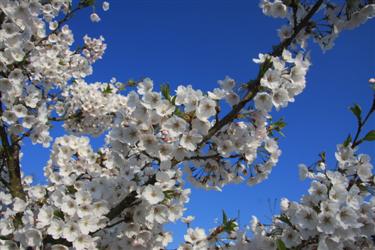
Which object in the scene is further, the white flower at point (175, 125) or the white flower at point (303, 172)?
the white flower at point (303, 172)

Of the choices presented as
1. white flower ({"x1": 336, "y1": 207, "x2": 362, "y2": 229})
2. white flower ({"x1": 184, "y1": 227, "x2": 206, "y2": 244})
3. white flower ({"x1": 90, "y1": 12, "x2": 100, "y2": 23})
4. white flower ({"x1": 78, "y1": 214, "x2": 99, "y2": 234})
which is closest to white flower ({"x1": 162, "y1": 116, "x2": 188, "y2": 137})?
white flower ({"x1": 78, "y1": 214, "x2": 99, "y2": 234})

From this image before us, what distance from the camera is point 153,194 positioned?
4770mm

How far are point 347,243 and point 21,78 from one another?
5070mm

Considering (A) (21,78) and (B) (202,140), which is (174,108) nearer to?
(B) (202,140)

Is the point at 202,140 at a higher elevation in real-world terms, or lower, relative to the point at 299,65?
lower

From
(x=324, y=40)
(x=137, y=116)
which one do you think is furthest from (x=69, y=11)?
(x=324, y=40)

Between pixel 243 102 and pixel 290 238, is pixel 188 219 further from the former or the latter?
pixel 243 102

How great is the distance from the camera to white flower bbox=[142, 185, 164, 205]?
4.70 meters

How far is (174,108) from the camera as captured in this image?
451 cm

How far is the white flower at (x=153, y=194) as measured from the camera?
15.4 feet

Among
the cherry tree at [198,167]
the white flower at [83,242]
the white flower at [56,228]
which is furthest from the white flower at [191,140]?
the white flower at [56,228]

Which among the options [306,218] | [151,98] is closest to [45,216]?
[151,98]

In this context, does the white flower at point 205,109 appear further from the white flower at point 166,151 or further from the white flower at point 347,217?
the white flower at point 347,217

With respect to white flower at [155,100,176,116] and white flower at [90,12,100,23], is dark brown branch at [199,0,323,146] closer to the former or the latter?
white flower at [155,100,176,116]
